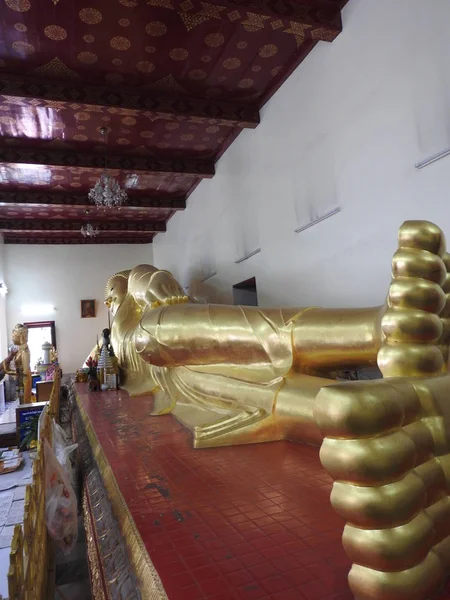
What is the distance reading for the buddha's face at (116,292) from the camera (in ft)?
13.0

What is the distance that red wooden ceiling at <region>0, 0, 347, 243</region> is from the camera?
2650mm

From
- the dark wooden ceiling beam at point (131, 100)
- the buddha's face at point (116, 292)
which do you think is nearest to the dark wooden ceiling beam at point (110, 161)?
the dark wooden ceiling beam at point (131, 100)

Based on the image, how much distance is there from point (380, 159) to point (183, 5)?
140cm

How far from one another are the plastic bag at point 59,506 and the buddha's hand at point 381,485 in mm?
1519

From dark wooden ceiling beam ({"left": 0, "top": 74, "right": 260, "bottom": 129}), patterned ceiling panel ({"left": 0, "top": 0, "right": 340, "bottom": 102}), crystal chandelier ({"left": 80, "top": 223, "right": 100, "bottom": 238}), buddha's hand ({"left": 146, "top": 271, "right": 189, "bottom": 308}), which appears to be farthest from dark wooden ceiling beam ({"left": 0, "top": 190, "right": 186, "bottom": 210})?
buddha's hand ({"left": 146, "top": 271, "right": 189, "bottom": 308})

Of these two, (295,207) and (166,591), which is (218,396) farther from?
(295,207)

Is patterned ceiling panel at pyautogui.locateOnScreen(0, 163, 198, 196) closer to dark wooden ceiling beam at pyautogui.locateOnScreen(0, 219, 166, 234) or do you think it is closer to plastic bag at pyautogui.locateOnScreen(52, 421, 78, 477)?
dark wooden ceiling beam at pyautogui.locateOnScreen(0, 219, 166, 234)

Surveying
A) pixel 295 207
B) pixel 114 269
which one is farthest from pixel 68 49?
pixel 114 269

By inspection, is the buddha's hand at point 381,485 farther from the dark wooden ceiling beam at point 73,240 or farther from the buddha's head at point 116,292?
the dark wooden ceiling beam at point 73,240

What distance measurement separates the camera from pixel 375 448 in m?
0.55

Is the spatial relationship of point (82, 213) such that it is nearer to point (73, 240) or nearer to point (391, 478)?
point (73, 240)

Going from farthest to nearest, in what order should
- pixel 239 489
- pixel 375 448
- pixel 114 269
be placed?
pixel 114 269 < pixel 239 489 < pixel 375 448

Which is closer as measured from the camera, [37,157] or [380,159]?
[380,159]

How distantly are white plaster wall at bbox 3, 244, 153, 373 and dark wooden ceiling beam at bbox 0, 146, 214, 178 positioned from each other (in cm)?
364
